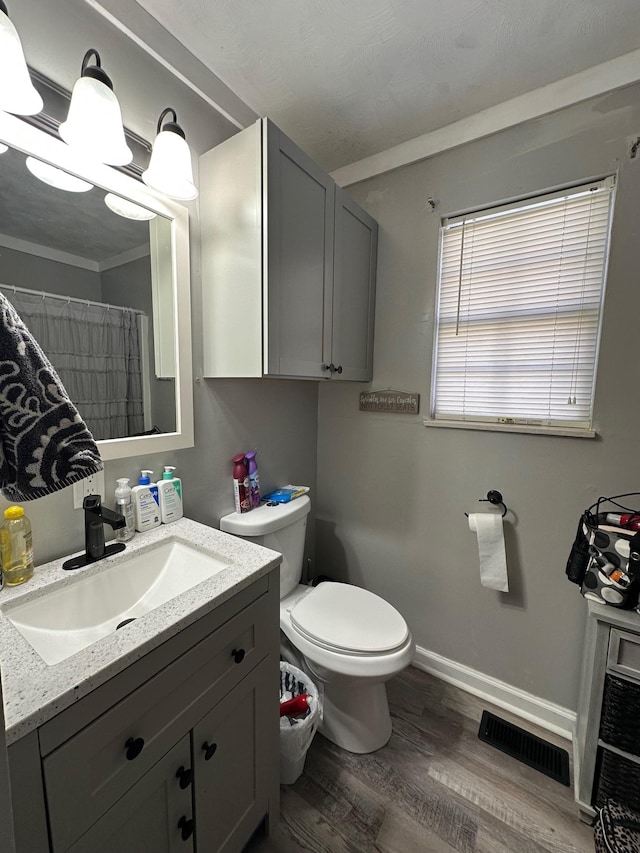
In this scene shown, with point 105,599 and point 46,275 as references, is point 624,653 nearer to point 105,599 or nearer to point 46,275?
point 105,599

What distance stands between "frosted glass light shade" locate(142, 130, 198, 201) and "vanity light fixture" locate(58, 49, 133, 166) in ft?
0.42

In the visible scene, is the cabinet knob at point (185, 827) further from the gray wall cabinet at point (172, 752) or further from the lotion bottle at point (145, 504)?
the lotion bottle at point (145, 504)

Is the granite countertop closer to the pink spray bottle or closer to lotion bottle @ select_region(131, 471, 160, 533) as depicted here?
lotion bottle @ select_region(131, 471, 160, 533)

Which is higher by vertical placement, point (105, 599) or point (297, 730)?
point (105, 599)

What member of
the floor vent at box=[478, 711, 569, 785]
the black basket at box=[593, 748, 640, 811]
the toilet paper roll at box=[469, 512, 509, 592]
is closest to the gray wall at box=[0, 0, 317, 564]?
the toilet paper roll at box=[469, 512, 509, 592]

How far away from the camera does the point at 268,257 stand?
115cm

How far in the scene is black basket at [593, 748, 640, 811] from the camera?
1107 millimetres

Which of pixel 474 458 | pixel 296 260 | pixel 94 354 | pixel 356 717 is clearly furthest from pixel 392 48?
pixel 356 717

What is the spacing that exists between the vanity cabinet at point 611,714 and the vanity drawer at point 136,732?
1109 millimetres

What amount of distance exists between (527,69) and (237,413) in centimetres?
166

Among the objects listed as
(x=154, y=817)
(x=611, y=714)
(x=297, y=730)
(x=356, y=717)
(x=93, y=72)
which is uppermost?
(x=93, y=72)

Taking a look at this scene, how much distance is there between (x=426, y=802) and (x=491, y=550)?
2.94ft

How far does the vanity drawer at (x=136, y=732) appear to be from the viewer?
582 mm

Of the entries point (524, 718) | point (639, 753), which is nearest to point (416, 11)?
point (639, 753)
